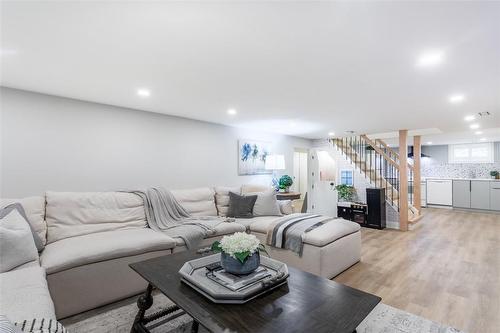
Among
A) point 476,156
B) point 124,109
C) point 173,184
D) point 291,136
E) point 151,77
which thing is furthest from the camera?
point 476,156

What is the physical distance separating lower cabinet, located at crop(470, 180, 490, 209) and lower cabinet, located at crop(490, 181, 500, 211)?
6 cm

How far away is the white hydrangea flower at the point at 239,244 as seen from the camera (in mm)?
1632

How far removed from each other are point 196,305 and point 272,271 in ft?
1.88

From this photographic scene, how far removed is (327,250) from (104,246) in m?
2.33

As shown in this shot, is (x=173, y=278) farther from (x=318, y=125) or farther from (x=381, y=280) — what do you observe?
(x=318, y=125)

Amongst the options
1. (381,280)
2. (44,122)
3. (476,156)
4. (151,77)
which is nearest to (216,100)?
(151,77)

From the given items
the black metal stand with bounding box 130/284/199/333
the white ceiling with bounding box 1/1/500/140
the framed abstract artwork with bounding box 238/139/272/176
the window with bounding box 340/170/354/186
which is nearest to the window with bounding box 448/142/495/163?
the window with bounding box 340/170/354/186

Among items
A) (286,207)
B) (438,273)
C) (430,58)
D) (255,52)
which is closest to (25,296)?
(255,52)

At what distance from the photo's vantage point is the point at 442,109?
369cm

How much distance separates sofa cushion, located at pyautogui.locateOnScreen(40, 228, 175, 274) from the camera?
85.5 inches

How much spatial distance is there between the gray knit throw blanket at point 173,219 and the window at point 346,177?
4.13 meters

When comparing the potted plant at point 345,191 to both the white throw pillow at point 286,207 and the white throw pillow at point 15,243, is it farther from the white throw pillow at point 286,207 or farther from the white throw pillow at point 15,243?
the white throw pillow at point 15,243

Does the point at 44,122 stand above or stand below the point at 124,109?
below

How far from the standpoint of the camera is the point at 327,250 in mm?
2902
